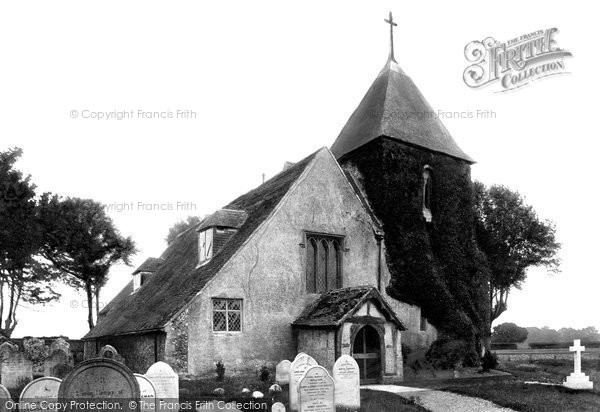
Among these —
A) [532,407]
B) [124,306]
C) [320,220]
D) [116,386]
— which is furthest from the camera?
[124,306]

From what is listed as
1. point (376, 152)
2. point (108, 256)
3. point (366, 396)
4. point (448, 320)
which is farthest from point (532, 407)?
point (108, 256)

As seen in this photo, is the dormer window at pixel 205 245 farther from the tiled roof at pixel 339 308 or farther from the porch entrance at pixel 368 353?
the porch entrance at pixel 368 353

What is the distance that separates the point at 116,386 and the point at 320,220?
43.0ft

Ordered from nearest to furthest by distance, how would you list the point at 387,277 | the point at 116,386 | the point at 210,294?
1. the point at 116,386
2. the point at 210,294
3. the point at 387,277

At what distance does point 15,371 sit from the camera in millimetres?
23547

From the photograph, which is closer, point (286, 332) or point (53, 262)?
point (286, 332)

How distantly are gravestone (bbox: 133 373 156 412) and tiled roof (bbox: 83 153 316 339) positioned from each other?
19.3 feet

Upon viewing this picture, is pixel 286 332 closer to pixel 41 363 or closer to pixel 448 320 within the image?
pixel 448 320

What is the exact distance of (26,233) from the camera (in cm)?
4119

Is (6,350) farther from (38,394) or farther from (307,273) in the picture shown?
(307,273)

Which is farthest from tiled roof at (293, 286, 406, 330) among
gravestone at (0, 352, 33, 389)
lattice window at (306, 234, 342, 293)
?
gravestone at (0, 352, 33, 389)

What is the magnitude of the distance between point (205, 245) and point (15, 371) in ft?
29.7

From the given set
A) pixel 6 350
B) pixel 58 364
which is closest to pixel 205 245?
pixel 58 364

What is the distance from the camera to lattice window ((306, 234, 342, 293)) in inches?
935
